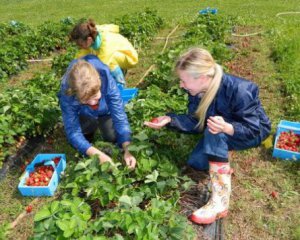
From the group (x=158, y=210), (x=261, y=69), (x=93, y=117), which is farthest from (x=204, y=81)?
(x=261, y=69)

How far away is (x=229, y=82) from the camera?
329 cm

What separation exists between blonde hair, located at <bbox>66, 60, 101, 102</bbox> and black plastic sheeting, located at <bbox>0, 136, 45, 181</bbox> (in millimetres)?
1546

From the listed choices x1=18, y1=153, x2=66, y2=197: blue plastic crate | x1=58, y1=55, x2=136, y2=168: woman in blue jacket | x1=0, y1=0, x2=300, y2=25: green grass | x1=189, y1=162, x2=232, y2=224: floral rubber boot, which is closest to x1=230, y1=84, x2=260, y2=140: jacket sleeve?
x1=189, y1=162, x2=232, y2=224: floral rubber boot

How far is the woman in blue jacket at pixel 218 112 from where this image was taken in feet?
10.4

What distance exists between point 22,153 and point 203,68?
267 cm

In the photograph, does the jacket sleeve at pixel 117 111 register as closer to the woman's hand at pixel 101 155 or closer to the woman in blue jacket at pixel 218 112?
the woman's hand at pixel 101 155

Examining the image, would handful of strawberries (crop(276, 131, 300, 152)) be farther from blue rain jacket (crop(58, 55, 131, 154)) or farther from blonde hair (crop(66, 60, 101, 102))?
blonde hair (crop(66, 60, 101, 102))

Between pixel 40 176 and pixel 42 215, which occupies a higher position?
pixel 42 215

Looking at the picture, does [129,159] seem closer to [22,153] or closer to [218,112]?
[218,112]

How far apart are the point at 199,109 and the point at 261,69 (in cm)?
351

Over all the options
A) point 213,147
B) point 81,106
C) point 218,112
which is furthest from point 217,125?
point 81,106

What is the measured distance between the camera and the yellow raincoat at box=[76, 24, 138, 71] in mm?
4938

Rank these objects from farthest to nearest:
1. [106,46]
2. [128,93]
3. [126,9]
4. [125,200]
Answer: [126,9] → [128,93] → [106,46] → [125,200]

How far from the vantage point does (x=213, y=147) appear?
3.31 metres
